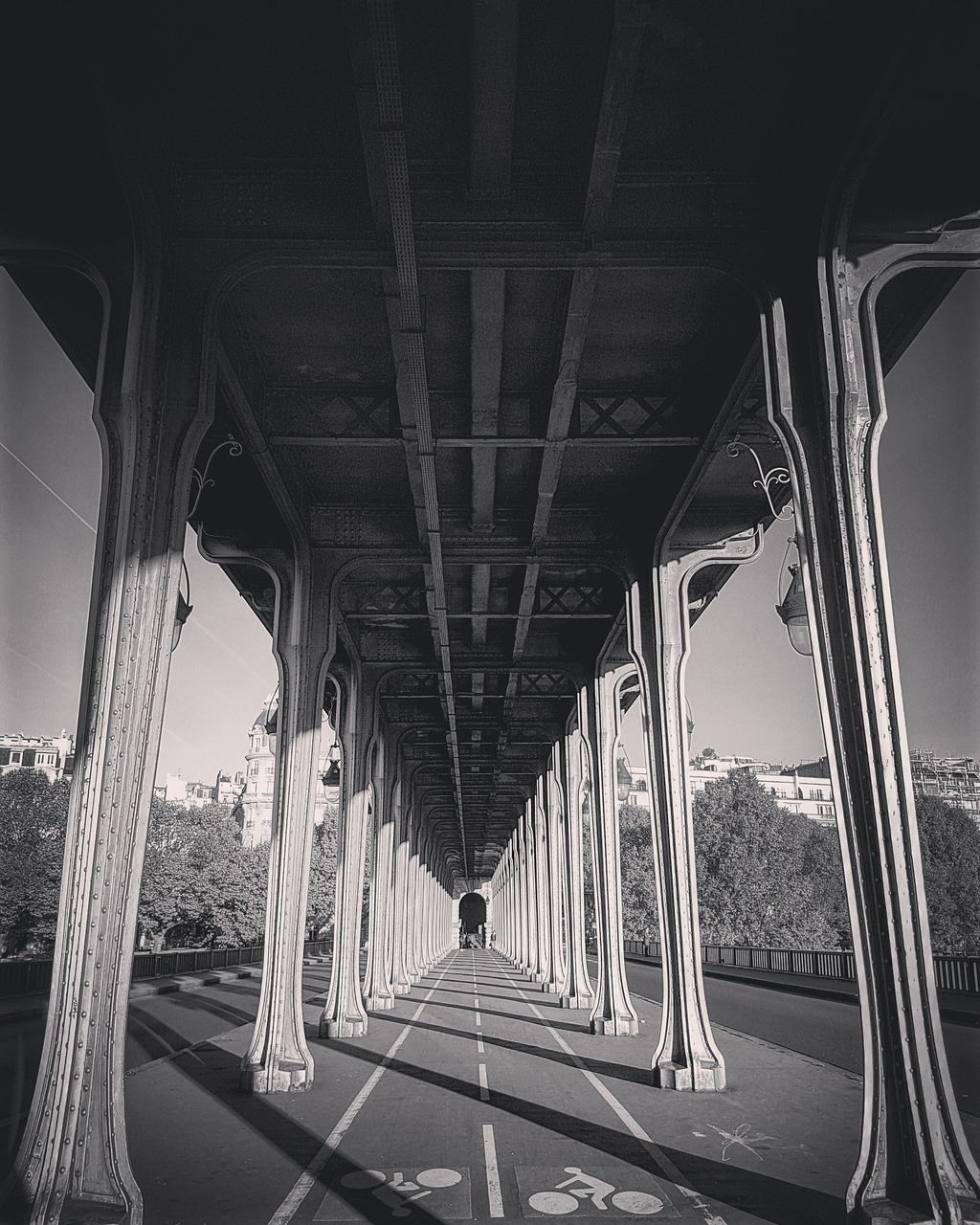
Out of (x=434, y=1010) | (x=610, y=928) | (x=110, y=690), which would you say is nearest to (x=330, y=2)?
(x=110, y=690)

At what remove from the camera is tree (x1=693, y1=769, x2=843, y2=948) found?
246ft

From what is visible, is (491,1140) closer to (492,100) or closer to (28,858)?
(492,100)

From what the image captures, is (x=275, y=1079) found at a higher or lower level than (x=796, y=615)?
A: lower

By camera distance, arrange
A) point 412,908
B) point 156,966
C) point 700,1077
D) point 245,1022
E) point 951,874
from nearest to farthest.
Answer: point 700,1077 → point 245,1022 → point 156,966 → point 412,908 → point 951,874

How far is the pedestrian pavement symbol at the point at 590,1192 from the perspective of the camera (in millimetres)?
7559

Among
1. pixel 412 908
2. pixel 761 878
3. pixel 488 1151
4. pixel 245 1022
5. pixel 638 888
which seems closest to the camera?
pixel 488 1151

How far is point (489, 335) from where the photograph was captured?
11.0m

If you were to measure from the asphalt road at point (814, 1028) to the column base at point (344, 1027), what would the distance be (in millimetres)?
8414

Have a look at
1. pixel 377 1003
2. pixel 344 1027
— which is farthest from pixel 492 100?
pixel 377 1003

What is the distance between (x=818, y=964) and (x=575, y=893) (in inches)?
Result: 742

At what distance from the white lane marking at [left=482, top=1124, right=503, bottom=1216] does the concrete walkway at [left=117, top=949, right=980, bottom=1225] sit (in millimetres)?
25

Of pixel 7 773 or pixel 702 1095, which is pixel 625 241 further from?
pixel 7 773

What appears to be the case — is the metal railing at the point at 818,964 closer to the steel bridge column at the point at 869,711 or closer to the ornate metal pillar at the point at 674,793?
the ornate metal pillar at the point at 674,793

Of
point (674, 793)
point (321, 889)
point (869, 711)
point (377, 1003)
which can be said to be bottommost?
point (377, 1003)
